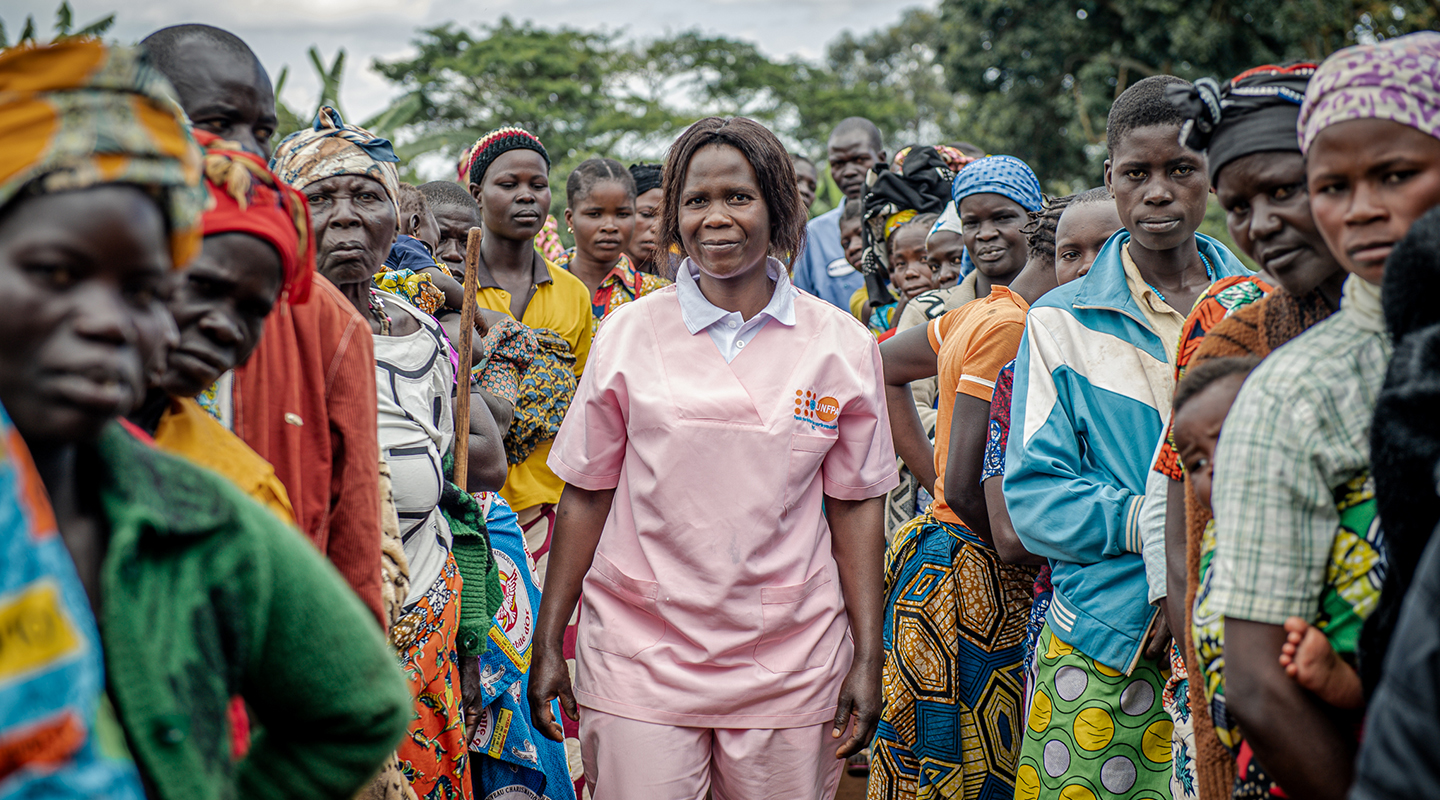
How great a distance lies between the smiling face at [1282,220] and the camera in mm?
2000

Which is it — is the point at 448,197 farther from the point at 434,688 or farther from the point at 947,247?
the point at 434,688

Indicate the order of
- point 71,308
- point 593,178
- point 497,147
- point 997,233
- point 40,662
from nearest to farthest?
point 40,662
point 71,308
point 997,233
point 497,147
point 593,178

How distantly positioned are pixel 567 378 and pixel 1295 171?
10.4ft

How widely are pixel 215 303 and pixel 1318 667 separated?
5.78 ft

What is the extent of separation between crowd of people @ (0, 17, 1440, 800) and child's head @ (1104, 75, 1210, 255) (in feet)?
0.04

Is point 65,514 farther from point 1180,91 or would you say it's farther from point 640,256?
point 640,256

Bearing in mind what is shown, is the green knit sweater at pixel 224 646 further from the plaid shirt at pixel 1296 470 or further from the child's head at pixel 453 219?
the child's head at pixel 453 219

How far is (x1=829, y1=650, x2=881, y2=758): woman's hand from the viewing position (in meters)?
3.01

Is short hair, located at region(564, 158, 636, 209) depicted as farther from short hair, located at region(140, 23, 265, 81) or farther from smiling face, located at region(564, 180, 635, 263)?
short hair, located at region(140, 23, 265, 81)

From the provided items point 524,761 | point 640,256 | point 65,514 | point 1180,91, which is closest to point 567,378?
point 524,761

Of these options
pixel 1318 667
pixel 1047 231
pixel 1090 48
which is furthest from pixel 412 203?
pixel 1090 48

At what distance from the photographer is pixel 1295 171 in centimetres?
202

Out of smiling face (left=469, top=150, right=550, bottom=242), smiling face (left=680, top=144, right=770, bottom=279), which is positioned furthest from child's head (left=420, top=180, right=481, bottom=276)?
smiling face (left=680, top=144, right=770, bottom=279)

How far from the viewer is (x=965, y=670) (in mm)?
3652
